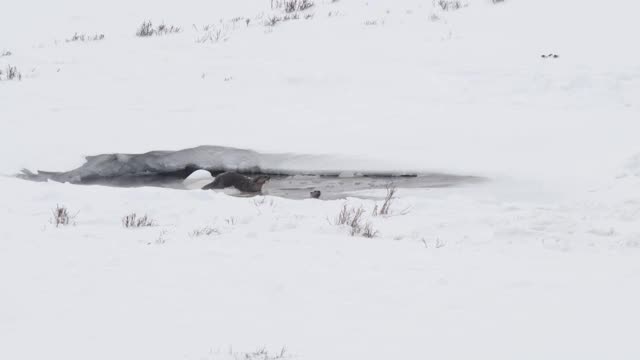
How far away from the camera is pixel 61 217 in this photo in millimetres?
5438

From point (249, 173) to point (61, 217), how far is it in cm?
256

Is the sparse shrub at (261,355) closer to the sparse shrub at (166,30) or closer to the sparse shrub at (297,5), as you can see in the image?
the sparse shrub at (166,30)

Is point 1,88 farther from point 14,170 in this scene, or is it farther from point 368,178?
point 368,178

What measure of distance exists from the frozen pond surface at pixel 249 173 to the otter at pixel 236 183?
109 mm

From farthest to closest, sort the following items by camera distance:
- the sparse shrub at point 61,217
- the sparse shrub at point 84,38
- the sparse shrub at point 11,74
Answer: the sparse shrub at point 84,38 → the sparse shrub at point 11,74 → the sparse shrub at point 61,217

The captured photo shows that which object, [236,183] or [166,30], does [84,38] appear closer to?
[166,30]

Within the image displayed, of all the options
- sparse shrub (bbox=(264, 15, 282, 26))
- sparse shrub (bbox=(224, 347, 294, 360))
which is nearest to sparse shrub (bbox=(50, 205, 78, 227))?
sparse shrub (bbox=(224, 347, 294, 360))

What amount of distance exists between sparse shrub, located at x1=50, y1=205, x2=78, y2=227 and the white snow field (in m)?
0.08

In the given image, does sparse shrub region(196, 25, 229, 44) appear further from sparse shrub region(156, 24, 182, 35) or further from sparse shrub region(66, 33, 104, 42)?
sparse shrub region(66, 33, 104, 42)

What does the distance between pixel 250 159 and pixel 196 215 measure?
2135mm

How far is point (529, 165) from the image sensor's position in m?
7.10

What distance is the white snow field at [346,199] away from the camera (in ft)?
11.5

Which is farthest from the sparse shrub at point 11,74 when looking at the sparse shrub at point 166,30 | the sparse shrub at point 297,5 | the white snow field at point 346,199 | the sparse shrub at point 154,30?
the sparse shrub at point 297,5

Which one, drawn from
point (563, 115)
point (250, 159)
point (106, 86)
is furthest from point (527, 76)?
point (106, 86)
